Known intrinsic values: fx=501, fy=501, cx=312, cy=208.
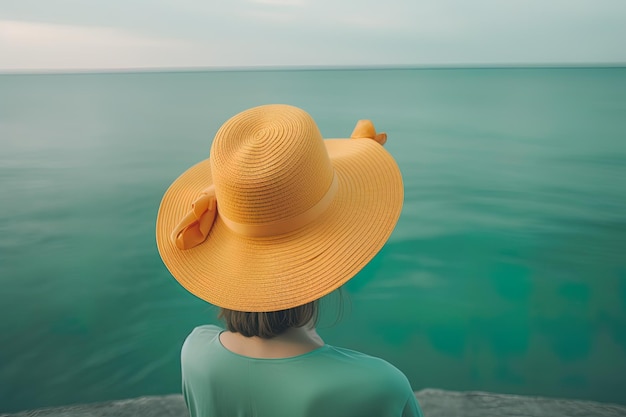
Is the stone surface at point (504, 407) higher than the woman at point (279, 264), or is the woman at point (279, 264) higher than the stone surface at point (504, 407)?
the woman at point (279, 264)

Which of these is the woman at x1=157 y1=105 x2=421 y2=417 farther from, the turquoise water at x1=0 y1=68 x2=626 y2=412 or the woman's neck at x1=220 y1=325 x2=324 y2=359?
the turquoise water at x1=0 y1=68 x2=626 y2=412

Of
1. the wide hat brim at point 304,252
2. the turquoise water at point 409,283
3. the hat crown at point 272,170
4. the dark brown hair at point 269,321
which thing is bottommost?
the turquoise water at point 409,283

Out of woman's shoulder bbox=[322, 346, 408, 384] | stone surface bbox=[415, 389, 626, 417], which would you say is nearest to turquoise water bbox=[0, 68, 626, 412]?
stone surface bbox=[415, 389, 626, 417]

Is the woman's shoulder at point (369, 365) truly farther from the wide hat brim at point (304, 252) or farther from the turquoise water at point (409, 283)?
the turquoise water at point (409, 283)

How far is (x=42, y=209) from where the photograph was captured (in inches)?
189

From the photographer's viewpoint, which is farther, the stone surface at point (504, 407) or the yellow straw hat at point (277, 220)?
the stone surface at point (504, 407)

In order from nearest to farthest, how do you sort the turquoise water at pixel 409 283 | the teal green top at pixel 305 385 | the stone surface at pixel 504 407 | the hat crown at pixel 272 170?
the teal green top at pixel 305 385 → the hat crown at pixel 272 170 → the stone surface at pixel 504 407 → the turquoise water at pixel 409 283

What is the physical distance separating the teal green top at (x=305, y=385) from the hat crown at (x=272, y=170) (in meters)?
0.21

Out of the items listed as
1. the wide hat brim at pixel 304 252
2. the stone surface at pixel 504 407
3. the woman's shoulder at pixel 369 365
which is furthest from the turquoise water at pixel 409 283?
the woman's shoulder at pixel 369 365

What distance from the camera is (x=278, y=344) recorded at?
70 cm

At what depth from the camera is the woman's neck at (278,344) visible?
69cm

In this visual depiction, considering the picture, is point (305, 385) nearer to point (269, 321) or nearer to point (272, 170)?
point (269, 321)

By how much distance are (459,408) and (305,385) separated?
1318mm

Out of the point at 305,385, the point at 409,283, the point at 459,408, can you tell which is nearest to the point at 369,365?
the point at 305,385
